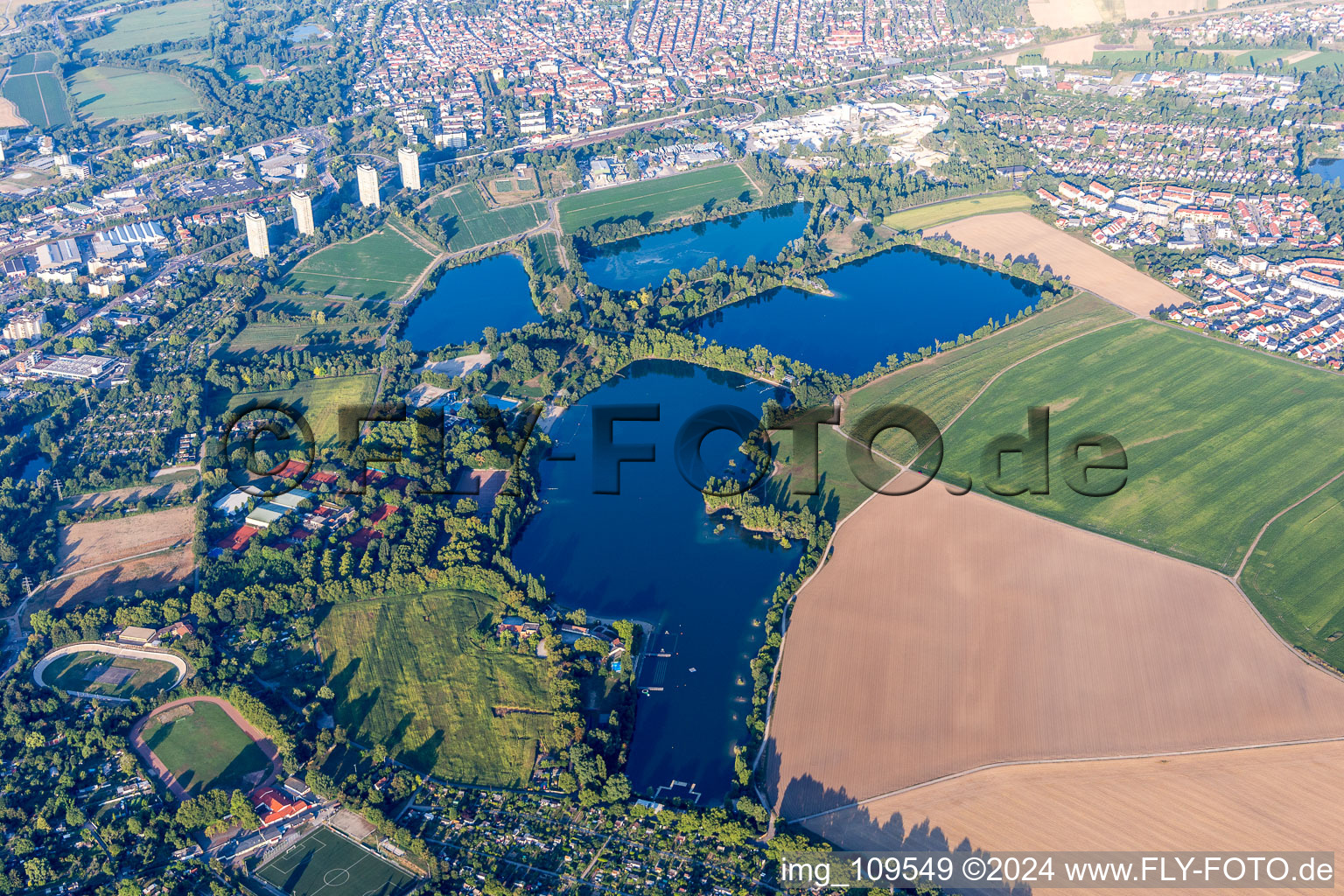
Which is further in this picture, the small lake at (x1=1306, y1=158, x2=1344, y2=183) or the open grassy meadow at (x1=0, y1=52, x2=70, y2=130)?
the open grassy meadow at (x1=0, y1=52, x2=70, y2=130)

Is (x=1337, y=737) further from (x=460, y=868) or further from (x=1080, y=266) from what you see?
(x=1080, y=266)

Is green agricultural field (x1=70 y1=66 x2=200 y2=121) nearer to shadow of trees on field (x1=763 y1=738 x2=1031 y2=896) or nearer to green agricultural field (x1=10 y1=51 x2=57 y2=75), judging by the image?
green agricultural field (x1=10 y1=51 x2=57 y2=75)

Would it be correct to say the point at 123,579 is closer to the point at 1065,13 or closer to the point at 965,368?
the point at 965,368

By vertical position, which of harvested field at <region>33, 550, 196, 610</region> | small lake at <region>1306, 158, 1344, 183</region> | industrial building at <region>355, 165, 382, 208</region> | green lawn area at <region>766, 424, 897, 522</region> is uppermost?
industrial building at <region>355, 165, 382, 208</region>

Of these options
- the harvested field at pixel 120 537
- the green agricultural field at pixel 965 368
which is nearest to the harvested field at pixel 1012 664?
the green agricultural field at pixel 965 368

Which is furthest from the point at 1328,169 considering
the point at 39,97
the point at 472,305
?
the point at 39,97

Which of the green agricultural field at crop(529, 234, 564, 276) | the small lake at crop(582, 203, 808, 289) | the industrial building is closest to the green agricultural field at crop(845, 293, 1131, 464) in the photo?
the small lake at crop(582, 203, 808, 289)
